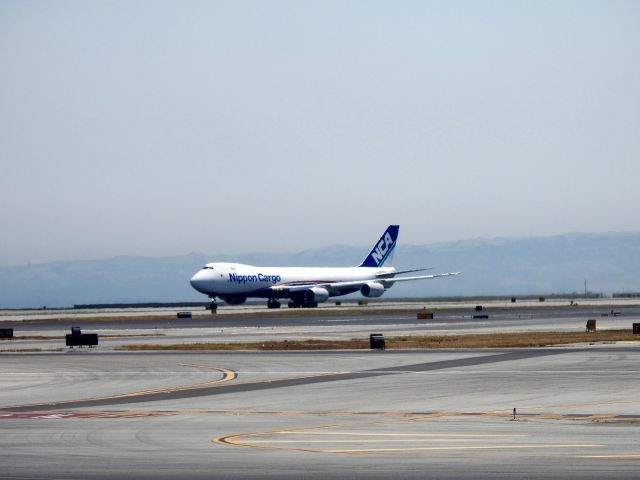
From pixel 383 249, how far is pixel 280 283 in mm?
26010

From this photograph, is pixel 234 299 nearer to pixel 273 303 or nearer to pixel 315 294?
pixel 273 303

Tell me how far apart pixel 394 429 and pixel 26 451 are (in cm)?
796

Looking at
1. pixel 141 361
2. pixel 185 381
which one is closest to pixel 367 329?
pixel 141 361

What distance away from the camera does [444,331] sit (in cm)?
7900

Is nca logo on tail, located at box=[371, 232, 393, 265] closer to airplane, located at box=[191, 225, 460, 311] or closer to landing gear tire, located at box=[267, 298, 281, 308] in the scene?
airplane, located at box=[191, 225, 460, 311]

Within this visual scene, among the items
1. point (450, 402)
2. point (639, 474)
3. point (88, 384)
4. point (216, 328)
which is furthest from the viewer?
point (216, 328)

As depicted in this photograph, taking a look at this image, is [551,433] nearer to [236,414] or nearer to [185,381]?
[236,414]

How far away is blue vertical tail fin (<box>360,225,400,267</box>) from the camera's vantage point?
164m

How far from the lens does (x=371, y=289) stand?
152 meters

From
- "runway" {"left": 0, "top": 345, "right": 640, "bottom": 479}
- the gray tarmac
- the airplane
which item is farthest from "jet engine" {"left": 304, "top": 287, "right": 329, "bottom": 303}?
"runway" {"left": 0, "top": 345, "right": 640, "bottom": 479}

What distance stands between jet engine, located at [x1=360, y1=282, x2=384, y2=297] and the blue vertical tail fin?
32.8 feet

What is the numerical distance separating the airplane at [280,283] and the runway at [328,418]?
89.9 metres

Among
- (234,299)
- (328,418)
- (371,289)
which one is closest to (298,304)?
(234,299)

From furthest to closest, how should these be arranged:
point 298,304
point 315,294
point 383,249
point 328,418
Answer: point 383,249 → point 298,304 → point 315,294 → point 328,418
